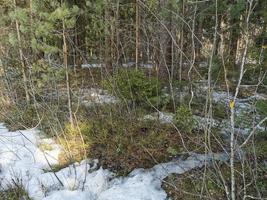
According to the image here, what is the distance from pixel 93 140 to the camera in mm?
5652

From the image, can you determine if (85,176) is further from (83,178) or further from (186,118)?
(186,118)

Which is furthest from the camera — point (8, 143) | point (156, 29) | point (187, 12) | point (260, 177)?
point (156, 29)

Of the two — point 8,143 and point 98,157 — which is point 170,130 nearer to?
point 98,157

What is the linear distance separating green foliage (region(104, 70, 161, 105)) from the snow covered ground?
155 cm

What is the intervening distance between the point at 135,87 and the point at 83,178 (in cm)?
211

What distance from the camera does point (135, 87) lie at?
620cm

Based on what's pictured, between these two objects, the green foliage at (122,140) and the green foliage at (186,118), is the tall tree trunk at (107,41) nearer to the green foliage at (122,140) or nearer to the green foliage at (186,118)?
the green foliage at (122,140)

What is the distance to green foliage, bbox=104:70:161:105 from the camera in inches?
239

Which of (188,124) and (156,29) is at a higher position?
(156,29)

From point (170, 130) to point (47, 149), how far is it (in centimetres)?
222

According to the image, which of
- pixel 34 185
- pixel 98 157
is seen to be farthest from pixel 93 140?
pixel 34 185

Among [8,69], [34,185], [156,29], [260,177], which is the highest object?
[156,29]

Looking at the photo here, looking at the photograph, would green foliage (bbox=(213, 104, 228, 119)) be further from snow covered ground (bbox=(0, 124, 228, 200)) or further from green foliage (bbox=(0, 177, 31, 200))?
green foliage (bbox=(0, 177, 31, 200))

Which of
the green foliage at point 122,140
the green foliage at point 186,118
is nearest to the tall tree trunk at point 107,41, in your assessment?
the green foliage at point 122,140
